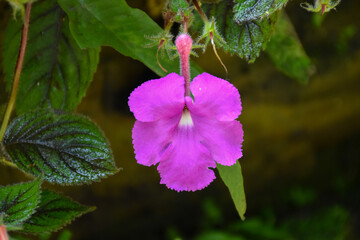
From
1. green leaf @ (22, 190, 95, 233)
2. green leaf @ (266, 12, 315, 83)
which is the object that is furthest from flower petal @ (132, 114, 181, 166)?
green leaf @ (266, 12, 315, 83)

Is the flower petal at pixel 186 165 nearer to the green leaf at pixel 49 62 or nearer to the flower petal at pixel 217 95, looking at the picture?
the flower petal at pixel 217 95

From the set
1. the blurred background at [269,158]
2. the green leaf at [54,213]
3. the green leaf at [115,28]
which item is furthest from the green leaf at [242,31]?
the blurred background at [269,158]

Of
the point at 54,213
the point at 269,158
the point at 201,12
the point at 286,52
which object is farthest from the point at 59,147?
the point at 269,158

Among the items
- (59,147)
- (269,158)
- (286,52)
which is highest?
(59,147)

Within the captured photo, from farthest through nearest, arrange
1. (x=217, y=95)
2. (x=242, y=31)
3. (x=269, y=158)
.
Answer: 1. (x=269, y=158)
2. (x=242, y=31)
3. (x=217, y=95)

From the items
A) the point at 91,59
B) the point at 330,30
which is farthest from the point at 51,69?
the point at 330,30

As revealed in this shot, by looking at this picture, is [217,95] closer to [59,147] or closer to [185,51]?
[185,51]

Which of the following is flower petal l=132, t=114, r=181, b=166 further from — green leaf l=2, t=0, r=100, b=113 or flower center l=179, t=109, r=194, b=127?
green leaf l=2, t=0, r=100, b=113
